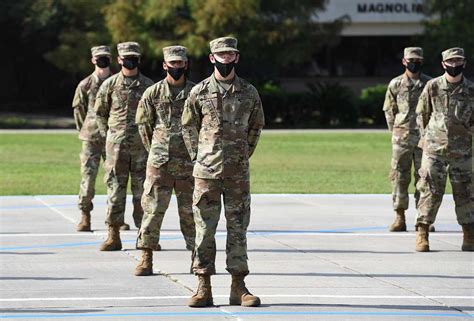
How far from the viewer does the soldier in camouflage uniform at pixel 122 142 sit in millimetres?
13422

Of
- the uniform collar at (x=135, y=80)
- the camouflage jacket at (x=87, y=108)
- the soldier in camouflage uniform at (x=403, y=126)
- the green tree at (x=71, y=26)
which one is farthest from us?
the green tree at (x=71, y=26)

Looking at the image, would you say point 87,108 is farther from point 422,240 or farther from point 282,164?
point 282,164

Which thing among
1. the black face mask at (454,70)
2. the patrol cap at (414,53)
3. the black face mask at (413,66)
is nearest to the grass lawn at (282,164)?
the black face mask at (413,66)

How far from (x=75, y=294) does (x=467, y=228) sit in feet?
16.4

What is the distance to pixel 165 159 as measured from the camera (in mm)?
11852

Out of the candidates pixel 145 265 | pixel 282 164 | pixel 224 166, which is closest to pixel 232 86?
pixel 224 166

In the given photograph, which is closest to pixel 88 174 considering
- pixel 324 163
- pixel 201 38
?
pixel 324 163

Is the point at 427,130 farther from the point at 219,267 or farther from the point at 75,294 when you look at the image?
the point at 75,294

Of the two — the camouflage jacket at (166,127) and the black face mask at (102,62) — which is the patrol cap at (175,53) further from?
the black face mask at (102,62)

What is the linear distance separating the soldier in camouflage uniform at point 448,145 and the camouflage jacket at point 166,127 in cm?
294

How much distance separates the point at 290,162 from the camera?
1118 inches

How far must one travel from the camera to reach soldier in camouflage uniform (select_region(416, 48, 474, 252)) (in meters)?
13.3

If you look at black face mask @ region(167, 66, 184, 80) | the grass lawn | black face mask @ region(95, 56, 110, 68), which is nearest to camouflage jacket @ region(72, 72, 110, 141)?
black face mask @ region(95, 56, 110, 68)

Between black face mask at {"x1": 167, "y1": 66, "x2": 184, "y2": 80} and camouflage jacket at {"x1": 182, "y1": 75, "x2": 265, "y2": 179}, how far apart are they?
163cm
